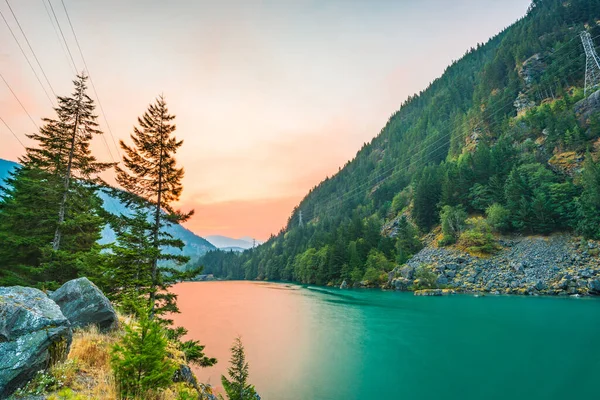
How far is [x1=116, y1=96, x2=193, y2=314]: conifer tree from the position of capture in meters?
15.6

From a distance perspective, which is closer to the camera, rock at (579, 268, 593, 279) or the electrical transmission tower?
rock at (579, 268, 593, 279)

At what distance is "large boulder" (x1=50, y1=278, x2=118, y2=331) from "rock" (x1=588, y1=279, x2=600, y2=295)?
171 ft

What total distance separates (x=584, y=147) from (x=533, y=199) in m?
17.2

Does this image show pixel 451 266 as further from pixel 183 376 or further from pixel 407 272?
pixel 183 376

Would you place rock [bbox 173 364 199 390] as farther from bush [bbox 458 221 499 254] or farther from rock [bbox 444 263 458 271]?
bush [bbox 458 221 499 254]

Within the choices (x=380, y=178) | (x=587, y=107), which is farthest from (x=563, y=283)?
(x=380, y=178)

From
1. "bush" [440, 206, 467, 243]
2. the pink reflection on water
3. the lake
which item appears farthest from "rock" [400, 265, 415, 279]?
the pink reflection on water

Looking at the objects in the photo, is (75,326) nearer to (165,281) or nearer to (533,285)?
(165,281)

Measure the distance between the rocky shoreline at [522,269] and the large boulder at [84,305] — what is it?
49809 mm

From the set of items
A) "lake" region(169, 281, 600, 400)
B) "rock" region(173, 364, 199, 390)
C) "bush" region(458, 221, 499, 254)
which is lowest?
"lake" region(169, 281, 600, 400)

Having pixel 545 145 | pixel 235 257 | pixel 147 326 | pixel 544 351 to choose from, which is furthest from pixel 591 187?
pixel 235 257

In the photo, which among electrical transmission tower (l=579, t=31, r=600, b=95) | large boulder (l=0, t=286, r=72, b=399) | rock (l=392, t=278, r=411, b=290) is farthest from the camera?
electrical transmission tower (l=579, t=31, r=600, b=95)

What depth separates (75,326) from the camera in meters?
8.12

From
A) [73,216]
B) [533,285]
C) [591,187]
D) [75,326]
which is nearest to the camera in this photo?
[75,326]
